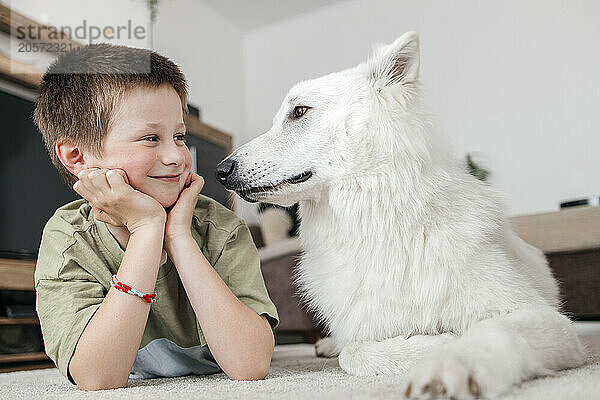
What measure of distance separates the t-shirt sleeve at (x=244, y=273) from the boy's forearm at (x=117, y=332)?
22cm

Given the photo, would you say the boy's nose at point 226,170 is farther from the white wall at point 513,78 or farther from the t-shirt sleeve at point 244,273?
the white wall at point 513,78

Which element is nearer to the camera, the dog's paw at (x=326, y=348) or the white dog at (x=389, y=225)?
the white dog at (x=389, y=225)

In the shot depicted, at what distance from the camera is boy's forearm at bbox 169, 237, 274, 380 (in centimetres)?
104

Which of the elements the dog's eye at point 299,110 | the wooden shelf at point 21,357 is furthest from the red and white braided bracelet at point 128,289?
the wooden shelf at point 21,357

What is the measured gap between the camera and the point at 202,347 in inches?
50.3

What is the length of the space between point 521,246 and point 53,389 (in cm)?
112

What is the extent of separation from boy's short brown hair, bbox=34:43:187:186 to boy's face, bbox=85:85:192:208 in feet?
0.08

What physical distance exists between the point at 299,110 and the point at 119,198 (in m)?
0.54

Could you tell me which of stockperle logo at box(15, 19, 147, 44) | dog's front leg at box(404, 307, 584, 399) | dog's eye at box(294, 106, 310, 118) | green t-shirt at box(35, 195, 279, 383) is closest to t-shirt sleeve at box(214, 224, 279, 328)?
green t-shirt at box(35, 195, 279, 383)

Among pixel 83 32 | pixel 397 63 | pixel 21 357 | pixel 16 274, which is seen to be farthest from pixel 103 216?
pixel 83 32

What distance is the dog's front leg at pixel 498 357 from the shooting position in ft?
2.32

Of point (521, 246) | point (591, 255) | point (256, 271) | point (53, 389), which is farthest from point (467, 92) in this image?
point (53, 389)

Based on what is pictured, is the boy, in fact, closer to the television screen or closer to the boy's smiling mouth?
the boy's smiling mouth

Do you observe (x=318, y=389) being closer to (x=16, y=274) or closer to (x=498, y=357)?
(x=498, y=357)
